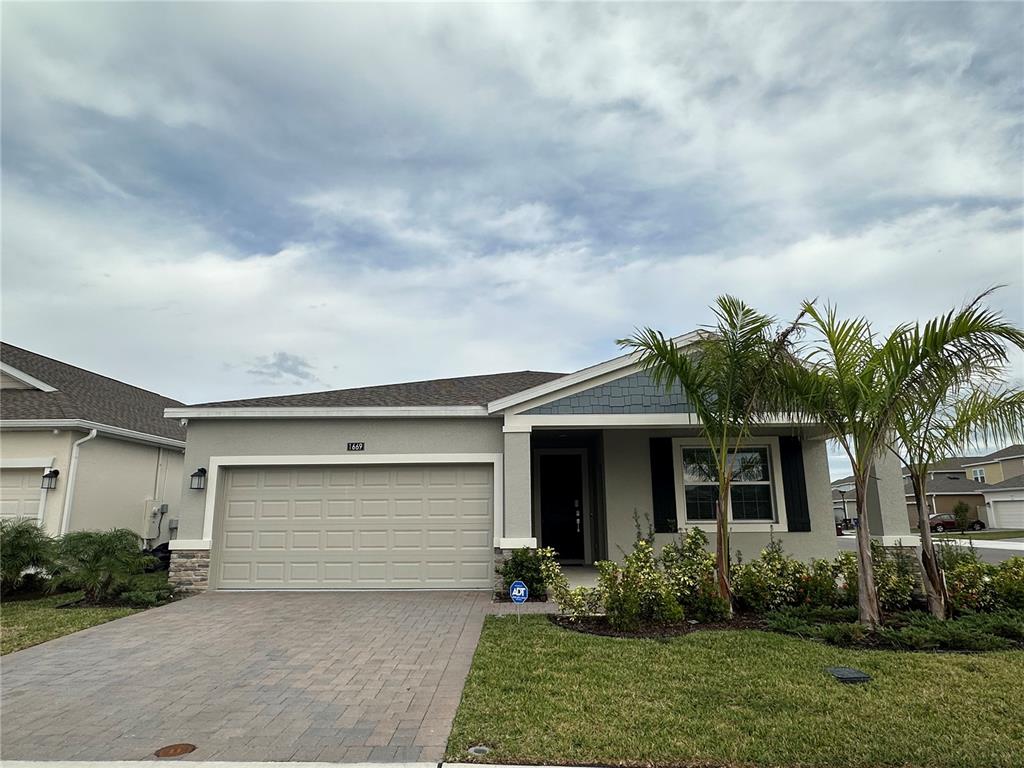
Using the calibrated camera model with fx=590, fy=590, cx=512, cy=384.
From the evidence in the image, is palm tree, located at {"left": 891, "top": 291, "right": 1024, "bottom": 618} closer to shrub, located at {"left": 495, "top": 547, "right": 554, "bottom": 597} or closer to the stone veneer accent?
shrub, located at {"left": 495, "top": 547, "right": 554, "bottom": 597}

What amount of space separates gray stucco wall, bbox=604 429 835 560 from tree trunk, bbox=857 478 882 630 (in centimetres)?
392

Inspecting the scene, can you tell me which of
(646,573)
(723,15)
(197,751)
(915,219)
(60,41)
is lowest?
(197,751)

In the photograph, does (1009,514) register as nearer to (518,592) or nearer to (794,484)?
(794,484)

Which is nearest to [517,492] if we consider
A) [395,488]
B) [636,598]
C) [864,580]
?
[395,488]

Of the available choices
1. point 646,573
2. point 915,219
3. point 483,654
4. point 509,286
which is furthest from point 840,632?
point 509,286

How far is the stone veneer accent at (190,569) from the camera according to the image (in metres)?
9.93

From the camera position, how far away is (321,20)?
28.6 feet

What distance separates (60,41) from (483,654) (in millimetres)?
9904

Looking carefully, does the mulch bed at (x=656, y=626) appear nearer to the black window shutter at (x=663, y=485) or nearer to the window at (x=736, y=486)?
the black window shutter at (x=663, y=485)

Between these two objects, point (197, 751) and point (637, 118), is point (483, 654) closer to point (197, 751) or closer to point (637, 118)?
point (197, 751)

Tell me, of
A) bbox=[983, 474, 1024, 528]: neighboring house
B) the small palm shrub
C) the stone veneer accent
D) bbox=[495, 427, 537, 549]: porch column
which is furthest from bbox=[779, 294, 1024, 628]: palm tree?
bbox=[983, 474, 1024, 528]: neighboring house

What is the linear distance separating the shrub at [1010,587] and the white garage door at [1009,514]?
113ft

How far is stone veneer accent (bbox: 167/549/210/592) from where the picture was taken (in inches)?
391

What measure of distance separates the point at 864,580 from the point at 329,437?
8139 millimetres
